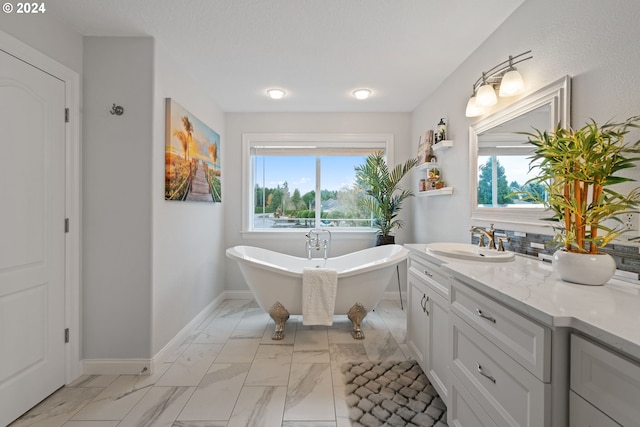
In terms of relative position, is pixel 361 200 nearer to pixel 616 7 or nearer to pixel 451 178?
pixel 451 178

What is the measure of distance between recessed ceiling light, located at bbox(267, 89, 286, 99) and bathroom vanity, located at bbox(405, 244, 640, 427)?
253 cm

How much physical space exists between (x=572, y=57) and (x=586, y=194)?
30.7 inches

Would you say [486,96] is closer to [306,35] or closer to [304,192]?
[306,35]

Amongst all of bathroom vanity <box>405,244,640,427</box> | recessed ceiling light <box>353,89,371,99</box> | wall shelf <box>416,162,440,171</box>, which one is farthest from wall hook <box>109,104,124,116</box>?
wall shelf <box>416,162,440,171</box>

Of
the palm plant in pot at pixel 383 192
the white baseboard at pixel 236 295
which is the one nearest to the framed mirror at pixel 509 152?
the palm plant in pot at pixel 383 192

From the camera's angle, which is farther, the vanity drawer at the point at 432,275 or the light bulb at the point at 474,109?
the light bulb at the point at 474,109

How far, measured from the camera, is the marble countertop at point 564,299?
0.70 metres

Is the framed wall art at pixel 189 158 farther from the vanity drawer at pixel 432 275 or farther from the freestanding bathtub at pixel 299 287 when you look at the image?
the vanity drawer at pixel 432 275

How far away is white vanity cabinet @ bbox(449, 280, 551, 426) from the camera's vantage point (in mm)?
857

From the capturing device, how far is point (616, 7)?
47.4 inches

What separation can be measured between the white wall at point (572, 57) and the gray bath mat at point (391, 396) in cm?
121

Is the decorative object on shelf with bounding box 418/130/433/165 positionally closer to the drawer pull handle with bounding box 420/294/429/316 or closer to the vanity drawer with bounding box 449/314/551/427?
the drawer pull handle with bounding box 420/294/429/316

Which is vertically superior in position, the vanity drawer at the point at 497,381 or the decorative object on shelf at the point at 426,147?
the decorative object on shelf at the point at 426,147

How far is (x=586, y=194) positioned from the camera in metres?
A: 1.13
